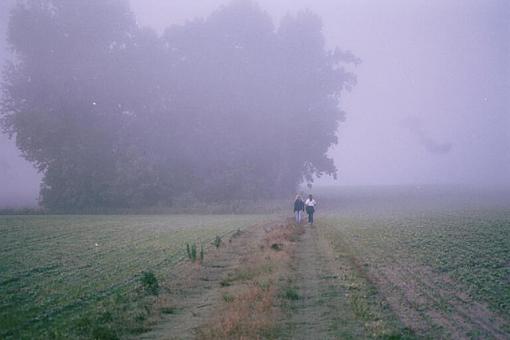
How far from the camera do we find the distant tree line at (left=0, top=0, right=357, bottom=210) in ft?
177

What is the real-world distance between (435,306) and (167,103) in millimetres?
54818

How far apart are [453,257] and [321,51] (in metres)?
57.5

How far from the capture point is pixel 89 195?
2179 inches

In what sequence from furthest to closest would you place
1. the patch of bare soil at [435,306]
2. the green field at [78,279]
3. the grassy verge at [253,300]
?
the green field at [78,279] < the grassy verge at [253,300] < the patch of bare soil at [435,306]

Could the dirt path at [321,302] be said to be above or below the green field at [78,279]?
below

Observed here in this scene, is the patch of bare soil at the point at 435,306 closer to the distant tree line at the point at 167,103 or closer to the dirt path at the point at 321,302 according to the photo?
the dirt path at the point at 321,302

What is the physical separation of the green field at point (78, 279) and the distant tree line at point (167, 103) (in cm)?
2977

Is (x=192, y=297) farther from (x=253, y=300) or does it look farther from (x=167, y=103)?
(x=167, y=103)

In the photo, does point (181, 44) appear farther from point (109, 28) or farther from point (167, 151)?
point (167, 151)

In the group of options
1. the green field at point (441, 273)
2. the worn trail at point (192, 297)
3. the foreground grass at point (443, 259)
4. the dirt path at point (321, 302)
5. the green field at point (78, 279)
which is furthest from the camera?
the foreground grass at point (443, 259)

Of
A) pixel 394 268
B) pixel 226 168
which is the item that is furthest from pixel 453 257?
pixel 226 168

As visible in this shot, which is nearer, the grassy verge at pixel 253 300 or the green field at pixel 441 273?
the grassy verge at pixel 253 300

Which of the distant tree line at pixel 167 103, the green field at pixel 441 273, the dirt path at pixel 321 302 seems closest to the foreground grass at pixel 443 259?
the green field at pixel 441 273

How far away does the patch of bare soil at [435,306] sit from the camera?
8430 millimetres
